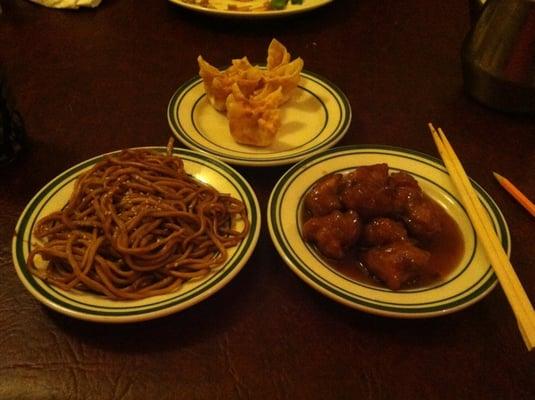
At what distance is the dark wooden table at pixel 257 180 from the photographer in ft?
4.14

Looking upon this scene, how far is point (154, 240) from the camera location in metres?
1.49

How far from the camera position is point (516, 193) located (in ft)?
5.88

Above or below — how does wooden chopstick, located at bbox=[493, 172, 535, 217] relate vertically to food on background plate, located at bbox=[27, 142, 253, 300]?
below

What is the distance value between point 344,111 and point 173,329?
1.20 meters

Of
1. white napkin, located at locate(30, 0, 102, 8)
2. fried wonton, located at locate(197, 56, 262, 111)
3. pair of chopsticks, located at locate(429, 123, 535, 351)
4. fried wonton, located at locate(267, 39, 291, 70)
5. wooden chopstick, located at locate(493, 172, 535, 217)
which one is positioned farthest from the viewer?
white napkin, located at locate(30, 0, 102, 8)

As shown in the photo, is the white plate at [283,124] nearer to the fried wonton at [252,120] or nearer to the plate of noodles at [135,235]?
the fried wonton at [252,120]

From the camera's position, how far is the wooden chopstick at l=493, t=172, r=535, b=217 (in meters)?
1.74

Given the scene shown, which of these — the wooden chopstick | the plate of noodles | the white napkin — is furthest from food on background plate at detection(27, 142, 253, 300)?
the white napkin

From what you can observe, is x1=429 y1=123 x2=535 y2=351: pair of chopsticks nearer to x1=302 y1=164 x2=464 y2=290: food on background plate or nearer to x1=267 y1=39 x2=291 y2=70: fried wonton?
x1=302 y1=164 x2=464 y2=290: food on background plate

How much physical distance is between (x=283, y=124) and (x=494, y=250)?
1.05m

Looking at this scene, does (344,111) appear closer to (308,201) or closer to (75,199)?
(308,201)

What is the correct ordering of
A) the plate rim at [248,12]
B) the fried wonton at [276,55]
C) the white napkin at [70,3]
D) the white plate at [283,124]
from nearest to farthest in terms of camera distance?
the white plate at [283,124], the fried wonton at [276,55], the plate rim at [248,12], the white napkin at [70,3]

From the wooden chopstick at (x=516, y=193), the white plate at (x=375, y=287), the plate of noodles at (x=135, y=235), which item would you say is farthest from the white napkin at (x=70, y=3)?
the wooden chopstick at (x=516, y=193)

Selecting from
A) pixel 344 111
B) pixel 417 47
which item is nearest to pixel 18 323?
pixel 344 111
